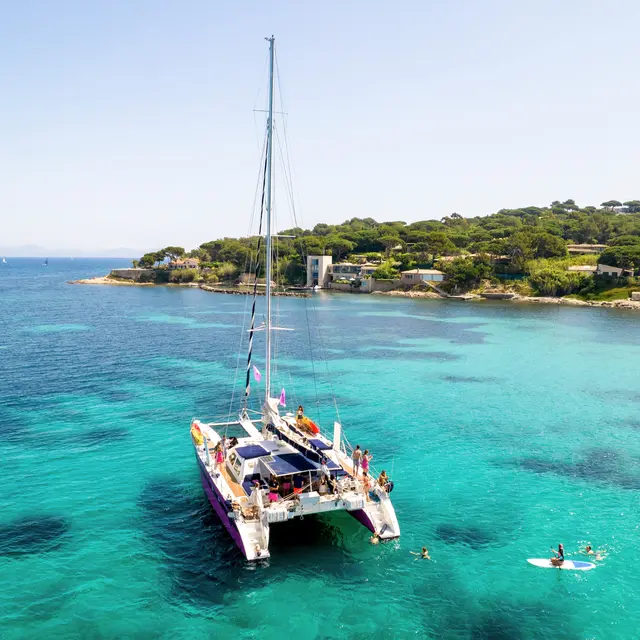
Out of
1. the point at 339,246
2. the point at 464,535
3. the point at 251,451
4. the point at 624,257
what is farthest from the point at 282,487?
the point at 339,246

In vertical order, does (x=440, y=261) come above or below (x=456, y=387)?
above

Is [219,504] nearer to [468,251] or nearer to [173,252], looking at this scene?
[468,251]

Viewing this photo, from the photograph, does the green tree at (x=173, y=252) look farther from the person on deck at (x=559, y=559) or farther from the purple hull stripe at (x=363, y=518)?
the person on deck at (x=559, y=559)

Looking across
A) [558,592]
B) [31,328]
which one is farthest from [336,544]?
[31,328]

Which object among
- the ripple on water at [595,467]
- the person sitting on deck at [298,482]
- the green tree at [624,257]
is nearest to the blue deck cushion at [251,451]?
the person sitting on deck at [298,482]

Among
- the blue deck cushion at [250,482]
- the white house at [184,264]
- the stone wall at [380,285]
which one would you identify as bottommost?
the blue deck cushion at [250,482]

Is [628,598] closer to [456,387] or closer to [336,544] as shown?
[336,544]
